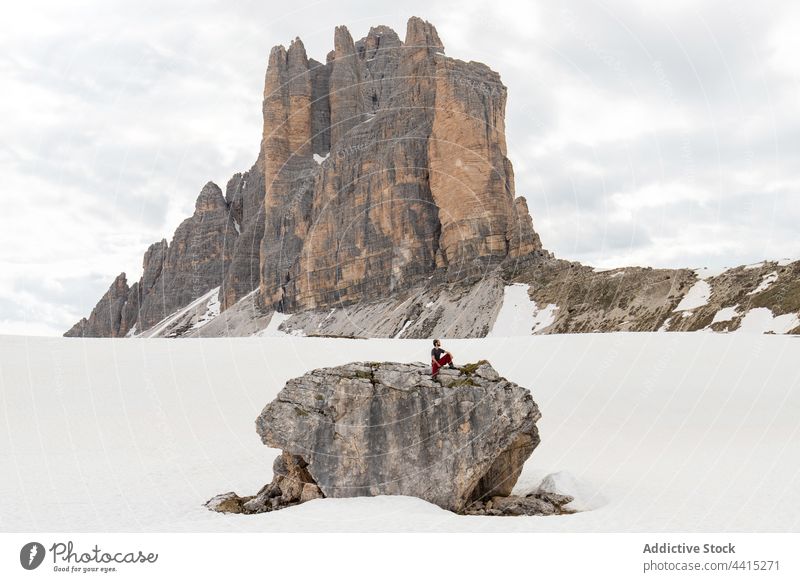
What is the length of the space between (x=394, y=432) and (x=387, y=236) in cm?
9566

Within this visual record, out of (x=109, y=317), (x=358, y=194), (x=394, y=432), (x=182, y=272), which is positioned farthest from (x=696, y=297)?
(x=109, y=317)

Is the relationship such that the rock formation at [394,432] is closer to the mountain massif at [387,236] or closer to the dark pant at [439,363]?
the dark pant at [439,363]

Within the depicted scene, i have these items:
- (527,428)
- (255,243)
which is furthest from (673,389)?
(255,243)

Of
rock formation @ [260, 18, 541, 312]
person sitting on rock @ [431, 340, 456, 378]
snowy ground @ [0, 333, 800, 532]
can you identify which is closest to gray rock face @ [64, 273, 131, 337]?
rock formation @ [260, 18, 541, 312]

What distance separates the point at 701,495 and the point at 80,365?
2282 centimetres

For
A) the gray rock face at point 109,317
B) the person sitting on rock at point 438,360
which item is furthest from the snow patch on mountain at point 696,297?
the gray rock face at point 109,317

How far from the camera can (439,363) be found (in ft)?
43.4

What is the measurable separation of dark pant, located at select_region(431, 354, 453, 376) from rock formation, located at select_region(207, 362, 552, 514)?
6.3 inches

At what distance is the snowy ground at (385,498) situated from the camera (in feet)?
37.8

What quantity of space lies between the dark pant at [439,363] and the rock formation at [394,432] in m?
0.16

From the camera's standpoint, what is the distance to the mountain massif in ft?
233

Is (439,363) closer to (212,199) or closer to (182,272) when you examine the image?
(212,199)

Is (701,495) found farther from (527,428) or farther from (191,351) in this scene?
(191,351)

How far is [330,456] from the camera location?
1228 cm
